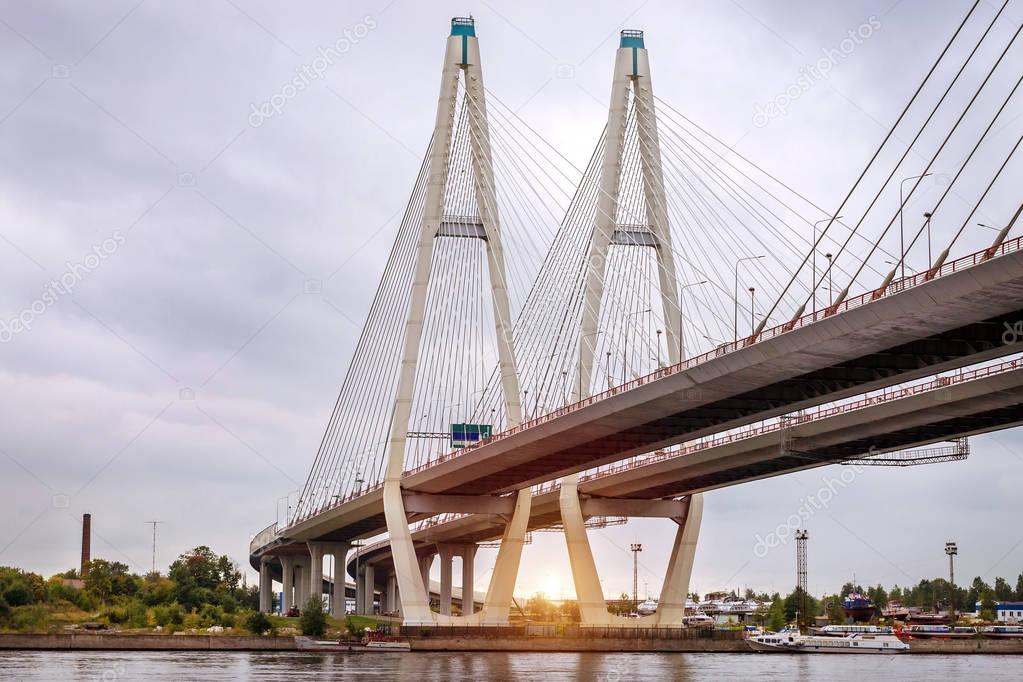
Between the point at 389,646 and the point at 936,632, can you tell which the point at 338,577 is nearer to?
the point at 389,646

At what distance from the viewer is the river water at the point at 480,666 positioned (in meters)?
50.1

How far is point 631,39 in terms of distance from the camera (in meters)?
72.4

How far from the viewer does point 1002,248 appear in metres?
36.3

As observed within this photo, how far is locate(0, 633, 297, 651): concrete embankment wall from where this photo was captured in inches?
2844

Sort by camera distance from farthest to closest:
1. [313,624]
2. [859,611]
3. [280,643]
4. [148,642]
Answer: [859,611]
[313,624]
[280,643]
[148,642]

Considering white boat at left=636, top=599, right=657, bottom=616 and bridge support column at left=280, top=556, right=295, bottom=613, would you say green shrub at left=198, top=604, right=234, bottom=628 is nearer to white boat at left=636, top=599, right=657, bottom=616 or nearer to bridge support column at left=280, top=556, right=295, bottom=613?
bridge support column at left=280, top=556, right=295, bottom=613

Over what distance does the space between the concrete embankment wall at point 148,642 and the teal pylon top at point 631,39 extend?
37.3 metres

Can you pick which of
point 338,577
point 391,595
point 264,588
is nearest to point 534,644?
point 338,577

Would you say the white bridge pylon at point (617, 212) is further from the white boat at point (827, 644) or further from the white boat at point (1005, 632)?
the white boat at point (1005, 632)

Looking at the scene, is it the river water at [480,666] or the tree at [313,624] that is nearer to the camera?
the river water at [480,666]

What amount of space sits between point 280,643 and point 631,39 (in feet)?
125

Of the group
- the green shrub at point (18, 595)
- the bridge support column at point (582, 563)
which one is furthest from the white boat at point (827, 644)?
the green shrub at point (18, 595)

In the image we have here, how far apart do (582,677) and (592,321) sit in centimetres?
2258

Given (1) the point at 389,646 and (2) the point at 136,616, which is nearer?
(1) the point at 389,646
